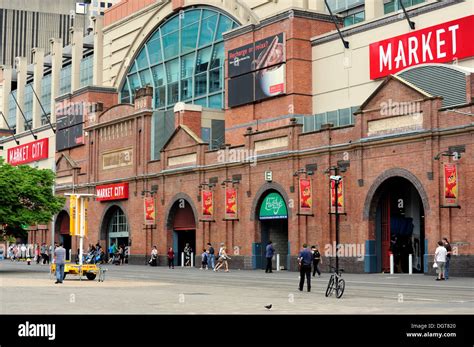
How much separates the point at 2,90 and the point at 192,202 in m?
57.2

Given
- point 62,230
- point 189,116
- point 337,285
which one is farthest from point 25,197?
point 337,285

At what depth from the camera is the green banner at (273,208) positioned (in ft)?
160

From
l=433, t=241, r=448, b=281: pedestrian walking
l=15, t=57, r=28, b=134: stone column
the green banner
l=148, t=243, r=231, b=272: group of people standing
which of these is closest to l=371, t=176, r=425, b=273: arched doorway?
l=433, t=241, r=448, b=281: pedestrian walking

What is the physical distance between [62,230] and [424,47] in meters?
45.4

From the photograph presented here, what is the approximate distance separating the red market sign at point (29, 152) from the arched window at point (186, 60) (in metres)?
15.8

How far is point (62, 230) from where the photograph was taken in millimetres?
77938

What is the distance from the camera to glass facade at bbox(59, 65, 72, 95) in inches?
3484

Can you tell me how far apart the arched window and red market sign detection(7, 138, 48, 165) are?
1578 cm

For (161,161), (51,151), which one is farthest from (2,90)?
(161,161)

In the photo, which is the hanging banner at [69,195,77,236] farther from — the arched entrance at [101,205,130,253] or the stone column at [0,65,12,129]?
the stone column at [0,65,12,129]

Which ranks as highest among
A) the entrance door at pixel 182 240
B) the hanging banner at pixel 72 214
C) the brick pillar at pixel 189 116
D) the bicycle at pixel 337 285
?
the brick pillar at pixel 189 116

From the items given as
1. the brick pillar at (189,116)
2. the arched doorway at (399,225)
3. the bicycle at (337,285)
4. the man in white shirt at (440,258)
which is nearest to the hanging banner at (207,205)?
the brick pillar at (189,116)

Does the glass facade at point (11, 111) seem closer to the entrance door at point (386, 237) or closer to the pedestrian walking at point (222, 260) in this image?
the pedestrian walking at point (222, 260)
